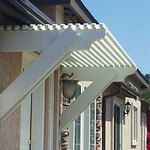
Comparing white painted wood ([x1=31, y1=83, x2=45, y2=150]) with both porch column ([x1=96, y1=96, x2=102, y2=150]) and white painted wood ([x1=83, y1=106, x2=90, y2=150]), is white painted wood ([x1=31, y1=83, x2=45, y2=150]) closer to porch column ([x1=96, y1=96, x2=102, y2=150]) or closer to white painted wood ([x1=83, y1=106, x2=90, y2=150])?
white painted wood ([x1=83, y1=106, x2=90, y2=150])

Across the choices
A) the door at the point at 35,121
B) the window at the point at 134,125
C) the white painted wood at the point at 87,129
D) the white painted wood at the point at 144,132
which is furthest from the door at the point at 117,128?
the door at the point at 35,121

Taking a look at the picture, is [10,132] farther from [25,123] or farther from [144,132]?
[144,132]

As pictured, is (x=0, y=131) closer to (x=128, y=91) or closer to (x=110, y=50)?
(x=110, y=50)

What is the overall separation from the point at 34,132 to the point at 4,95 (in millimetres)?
3050

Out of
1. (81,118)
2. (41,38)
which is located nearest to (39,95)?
(41,38)

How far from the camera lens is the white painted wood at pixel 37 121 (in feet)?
30.5

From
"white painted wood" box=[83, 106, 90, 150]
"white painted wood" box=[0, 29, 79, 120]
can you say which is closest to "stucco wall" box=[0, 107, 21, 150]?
"white painted wood" box=[0, 29, 79, 120]

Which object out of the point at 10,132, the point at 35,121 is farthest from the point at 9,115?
the point at 35,121

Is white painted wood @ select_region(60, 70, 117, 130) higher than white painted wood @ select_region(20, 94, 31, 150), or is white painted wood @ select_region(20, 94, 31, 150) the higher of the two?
white painted wood @ select_region(60, 70, 117, 130)

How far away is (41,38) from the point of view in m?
6.99

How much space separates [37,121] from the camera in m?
9.32

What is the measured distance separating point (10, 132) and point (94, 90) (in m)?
3.03

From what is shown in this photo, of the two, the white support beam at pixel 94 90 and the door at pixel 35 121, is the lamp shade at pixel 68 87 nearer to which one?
the white support beam at pixel 94 90

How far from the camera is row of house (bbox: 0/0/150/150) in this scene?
6.44 m
